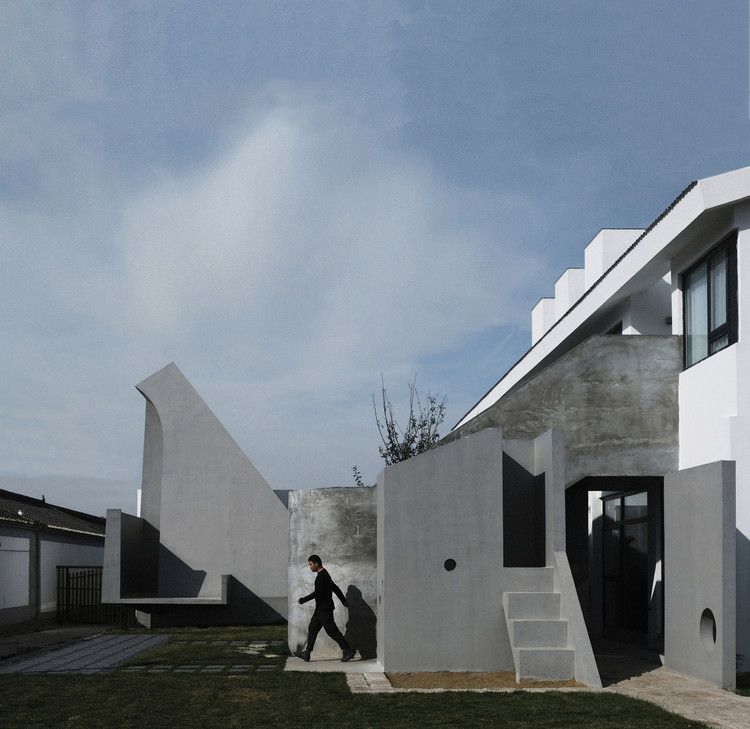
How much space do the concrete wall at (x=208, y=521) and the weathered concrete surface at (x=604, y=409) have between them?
811cm

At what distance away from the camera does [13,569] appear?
894 inches

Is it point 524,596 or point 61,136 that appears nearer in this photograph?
point 524,596

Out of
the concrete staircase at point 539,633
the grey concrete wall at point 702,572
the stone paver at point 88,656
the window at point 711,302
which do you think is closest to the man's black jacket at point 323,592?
the concrete staircase at point 539,633

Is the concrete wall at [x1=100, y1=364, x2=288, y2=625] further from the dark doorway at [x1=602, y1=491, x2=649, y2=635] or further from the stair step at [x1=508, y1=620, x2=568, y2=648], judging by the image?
the stair step at [x1=508, y1=620, x2=568, y2=648]

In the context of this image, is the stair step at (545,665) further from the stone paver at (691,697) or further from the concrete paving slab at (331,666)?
the concrete paving slab at (331,666)

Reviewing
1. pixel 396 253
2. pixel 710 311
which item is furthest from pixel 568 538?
pixel 396 253

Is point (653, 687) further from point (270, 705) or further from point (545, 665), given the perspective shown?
point (270, 705)

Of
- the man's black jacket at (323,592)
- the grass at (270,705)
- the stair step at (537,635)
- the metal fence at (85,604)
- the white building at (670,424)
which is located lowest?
the metal fence at (85,604)

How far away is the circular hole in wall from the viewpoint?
11875mm

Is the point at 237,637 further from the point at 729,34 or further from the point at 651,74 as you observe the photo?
the point at 729,34

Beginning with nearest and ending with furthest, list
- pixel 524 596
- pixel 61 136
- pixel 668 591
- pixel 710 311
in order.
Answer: pixel 524 596, pixel 668 591, pixel 710 311, pixel 61 136

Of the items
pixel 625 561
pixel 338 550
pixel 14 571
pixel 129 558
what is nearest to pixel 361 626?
pixel 338 550

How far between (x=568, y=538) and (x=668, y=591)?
3.65m

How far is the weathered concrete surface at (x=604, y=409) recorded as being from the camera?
14891mm
